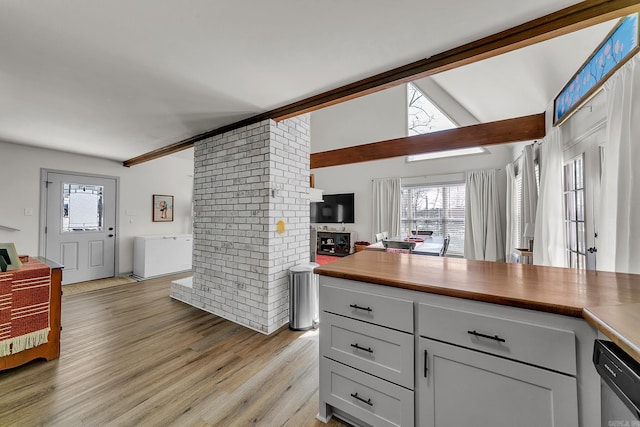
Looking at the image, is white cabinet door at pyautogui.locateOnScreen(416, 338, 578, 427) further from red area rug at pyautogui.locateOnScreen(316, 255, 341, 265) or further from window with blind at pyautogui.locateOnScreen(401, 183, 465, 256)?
red area rug at pyautogui.locateOnScreen(316, 255, 341, 265)

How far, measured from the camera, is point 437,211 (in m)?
6.02

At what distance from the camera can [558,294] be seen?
0.99 metres

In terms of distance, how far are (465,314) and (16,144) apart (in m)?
5.91

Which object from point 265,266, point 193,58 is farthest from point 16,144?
point 265,266

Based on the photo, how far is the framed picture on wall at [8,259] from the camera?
1970 millimetres

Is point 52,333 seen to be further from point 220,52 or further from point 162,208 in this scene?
point 162,208

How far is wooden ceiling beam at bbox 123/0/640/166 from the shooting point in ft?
4.13

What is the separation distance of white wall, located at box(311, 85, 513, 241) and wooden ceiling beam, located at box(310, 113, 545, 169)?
7.09 ft

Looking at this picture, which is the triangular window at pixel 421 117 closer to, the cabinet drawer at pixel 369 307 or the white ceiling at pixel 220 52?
the white ceiling at pixel 220 52

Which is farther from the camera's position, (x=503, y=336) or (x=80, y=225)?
(x=80, y=225)

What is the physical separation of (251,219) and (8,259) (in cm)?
191

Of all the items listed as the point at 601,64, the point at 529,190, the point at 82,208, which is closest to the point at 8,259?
the point at 82,208

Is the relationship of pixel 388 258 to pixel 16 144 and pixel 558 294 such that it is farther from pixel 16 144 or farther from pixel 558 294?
pixel 16 144

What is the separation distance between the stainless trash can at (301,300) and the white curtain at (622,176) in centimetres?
220
